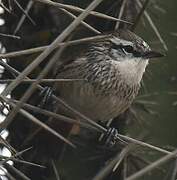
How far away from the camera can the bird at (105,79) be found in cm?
284

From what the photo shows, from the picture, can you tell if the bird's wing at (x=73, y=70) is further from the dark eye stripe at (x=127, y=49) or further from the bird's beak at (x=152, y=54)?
the bird's beak at (x=152, y=54)

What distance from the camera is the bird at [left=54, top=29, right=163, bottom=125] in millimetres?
2844

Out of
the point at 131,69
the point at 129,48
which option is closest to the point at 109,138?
the point at 131,69

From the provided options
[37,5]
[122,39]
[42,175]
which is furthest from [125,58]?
[42,175]

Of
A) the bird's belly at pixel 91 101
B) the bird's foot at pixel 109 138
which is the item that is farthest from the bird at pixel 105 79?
the bird's foot at pixel 109 138

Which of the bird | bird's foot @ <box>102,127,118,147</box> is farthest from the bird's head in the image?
bird's foot @ <box>102,127,118,147</box>

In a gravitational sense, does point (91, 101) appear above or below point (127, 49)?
below

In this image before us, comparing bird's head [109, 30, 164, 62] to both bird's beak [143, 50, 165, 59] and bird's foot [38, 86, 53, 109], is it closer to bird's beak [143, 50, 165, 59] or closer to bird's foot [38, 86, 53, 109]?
bird's beak [143, 50, 165, 59]

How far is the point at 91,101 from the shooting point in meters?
2.89

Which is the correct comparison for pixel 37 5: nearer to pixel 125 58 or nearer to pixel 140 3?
pixel 140 3

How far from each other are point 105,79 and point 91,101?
0.45 ft

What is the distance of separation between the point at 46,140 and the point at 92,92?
484 millimetres

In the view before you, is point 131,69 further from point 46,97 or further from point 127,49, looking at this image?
point 46,97

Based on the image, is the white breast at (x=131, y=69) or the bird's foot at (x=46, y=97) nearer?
the bird's foot at (x=46, y=97)
